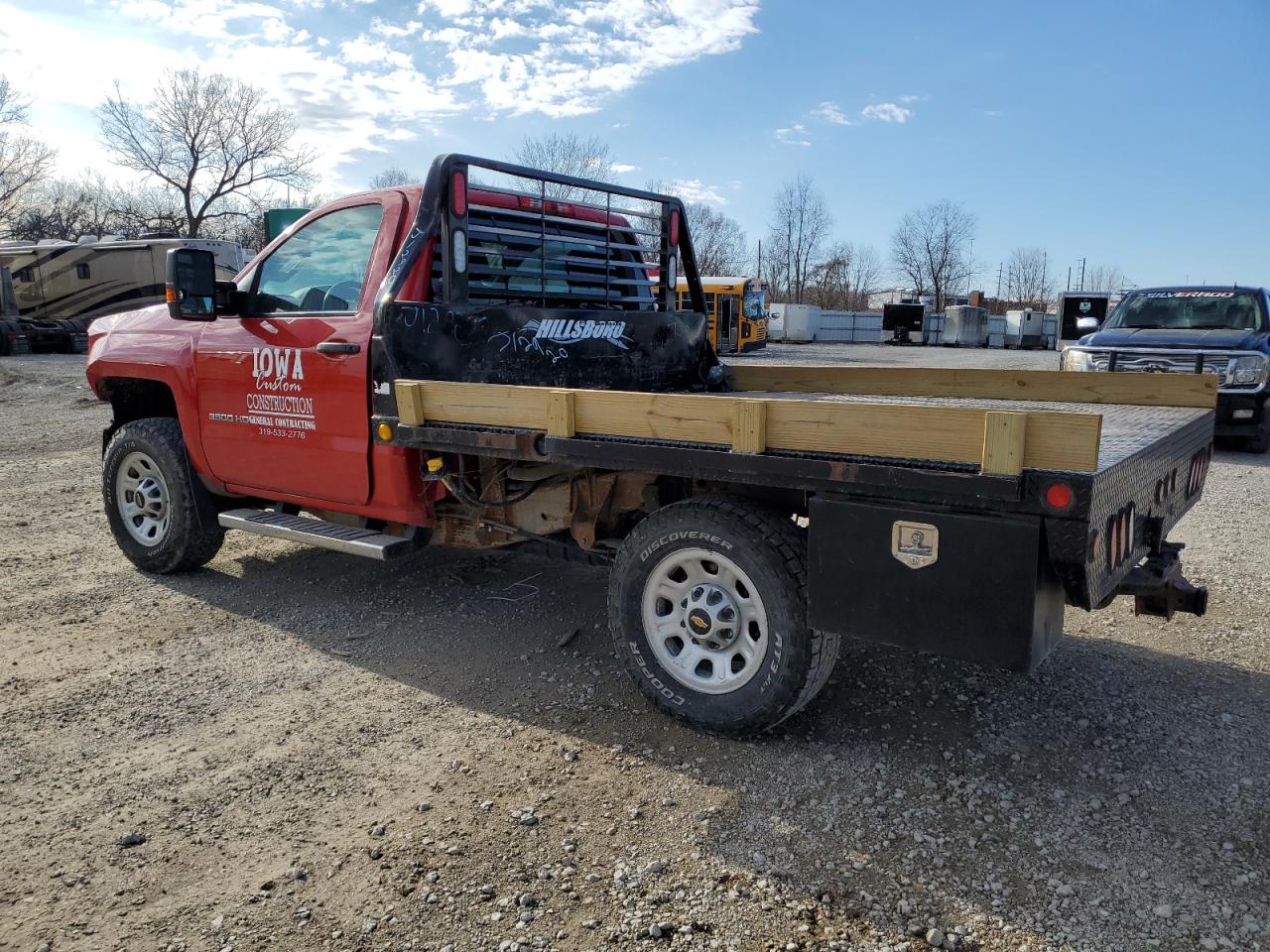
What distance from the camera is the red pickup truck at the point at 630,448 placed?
283 cm

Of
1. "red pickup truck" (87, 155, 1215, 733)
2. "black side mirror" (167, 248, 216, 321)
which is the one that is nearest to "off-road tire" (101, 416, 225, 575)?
"red pickup truck" (87, 155, 1215, 733)

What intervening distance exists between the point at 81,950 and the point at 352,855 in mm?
735

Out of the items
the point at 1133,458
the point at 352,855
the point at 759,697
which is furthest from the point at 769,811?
the point at 1133,458

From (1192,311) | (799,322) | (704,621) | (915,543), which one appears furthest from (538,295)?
(799,322)

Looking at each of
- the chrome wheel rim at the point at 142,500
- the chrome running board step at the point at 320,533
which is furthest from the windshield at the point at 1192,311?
the chrome wheel rim at the point at 142,500

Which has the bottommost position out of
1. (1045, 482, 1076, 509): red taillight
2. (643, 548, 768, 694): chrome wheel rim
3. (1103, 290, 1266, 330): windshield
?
(643, 548, 768, 694): chrome wheel rim

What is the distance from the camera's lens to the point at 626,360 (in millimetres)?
5223

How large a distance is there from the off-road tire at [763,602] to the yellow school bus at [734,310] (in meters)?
26.2

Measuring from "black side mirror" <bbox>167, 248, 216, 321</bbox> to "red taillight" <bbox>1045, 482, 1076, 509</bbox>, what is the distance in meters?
4.34

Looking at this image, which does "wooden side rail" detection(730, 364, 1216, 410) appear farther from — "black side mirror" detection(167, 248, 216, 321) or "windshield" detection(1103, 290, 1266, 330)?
"windshield" detection(1103, 290, 1266, 330)

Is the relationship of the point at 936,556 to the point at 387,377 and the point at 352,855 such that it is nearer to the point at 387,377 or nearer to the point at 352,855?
the point at 352,855

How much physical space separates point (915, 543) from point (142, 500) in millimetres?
4980

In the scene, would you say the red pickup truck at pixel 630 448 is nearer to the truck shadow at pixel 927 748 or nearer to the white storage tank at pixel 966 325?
the truck shadow at pixel 927 748

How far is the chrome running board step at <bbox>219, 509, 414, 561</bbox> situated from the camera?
4582mm
